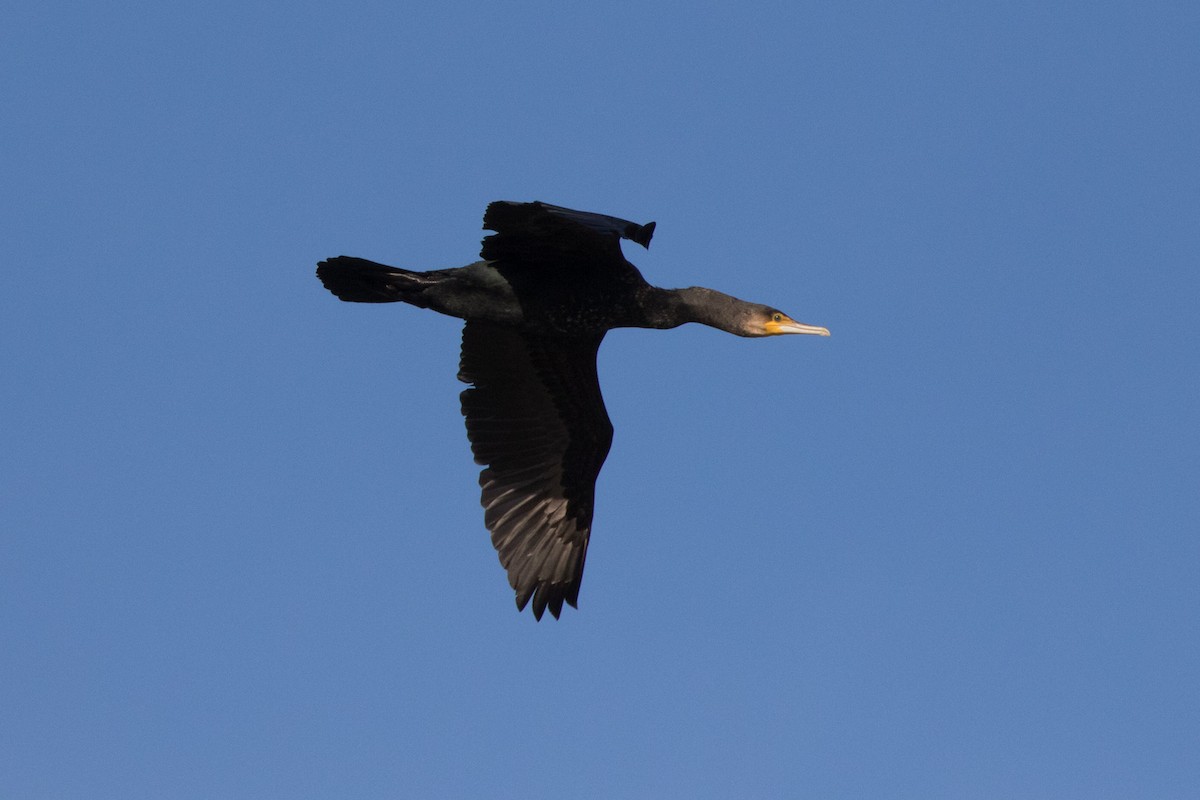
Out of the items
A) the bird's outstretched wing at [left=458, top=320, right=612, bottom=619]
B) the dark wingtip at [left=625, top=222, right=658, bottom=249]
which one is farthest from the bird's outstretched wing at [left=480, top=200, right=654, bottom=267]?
the bird's outstretched wing at [left=458, top=320, right=612, bottom=619]

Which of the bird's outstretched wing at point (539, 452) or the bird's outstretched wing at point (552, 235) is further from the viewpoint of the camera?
the bird's outstretched wing at point (539, 452)

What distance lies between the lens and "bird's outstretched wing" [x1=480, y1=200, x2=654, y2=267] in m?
7.82

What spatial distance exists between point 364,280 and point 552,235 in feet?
3.83

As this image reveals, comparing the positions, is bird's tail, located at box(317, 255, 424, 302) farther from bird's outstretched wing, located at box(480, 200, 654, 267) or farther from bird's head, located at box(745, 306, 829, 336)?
bird's head, located at box(745, 306, 829, 336)

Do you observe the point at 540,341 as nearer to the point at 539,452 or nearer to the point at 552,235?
the point at 539,452

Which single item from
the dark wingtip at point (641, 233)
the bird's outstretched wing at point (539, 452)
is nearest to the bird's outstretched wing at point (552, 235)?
the dark wingtip at point (641, 233)

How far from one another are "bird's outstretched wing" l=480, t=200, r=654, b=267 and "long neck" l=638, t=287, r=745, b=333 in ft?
1.16

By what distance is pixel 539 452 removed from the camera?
10250 millimetres

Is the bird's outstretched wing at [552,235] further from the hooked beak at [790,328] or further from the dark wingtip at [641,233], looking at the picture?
the hooked beak at [790,328]

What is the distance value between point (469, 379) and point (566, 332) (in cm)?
101

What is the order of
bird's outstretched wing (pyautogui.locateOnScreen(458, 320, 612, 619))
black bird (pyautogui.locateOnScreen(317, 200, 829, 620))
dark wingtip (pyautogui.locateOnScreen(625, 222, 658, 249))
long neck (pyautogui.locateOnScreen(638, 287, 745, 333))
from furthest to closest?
1. bird's outstretched wing (pyautogui.locateOnScreen(458, 320, 612, 619))
2. long neck (pyautogui.locateOnScreen(638, 287, 745, 333))
3. black bird (pyautogui.locateOnScreen(317, 200, 829, 620))
4. dark wingtip (pyautogui.locateOnScreen(625, 222, 658, 249))

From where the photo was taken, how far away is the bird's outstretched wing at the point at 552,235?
782 centimetres

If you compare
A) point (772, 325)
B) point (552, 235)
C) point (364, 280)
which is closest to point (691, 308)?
point (772, 325)

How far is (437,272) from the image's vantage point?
29.6 ft
